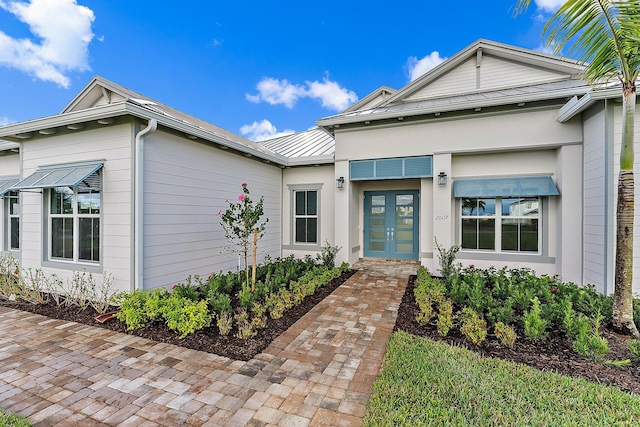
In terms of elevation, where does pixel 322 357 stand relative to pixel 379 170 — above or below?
Answer: below

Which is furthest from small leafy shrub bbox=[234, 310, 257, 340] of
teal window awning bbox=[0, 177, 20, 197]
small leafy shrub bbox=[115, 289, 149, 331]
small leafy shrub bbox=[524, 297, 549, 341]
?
teal window awning bbox=[0, 177, 20, 197]

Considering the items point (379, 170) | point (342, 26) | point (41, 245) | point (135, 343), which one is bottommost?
point (135, 343)

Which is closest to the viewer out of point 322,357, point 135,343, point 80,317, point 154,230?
point 322,357

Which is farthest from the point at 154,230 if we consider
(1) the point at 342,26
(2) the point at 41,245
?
(1) the point at 342,26

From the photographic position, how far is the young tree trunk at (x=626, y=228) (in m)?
3.73

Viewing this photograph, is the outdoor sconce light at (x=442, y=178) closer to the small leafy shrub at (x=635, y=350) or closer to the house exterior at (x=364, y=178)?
the house exterior at (x=364, y=178)

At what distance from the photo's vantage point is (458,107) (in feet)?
22.1

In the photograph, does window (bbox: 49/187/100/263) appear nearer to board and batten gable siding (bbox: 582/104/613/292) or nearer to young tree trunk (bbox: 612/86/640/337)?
young tree trunk (bbox: 612/86/640/337)

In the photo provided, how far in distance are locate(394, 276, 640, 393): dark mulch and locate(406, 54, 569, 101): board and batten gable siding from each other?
22.6 feet

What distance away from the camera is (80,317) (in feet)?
15.1

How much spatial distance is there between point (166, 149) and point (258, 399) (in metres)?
4.88

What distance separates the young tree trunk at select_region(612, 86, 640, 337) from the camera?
3727 mm

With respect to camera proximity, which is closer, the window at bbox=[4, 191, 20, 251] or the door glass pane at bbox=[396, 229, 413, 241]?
the window at bbox=[4, 191, 20, 251]

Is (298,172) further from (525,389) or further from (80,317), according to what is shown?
(525,389)
